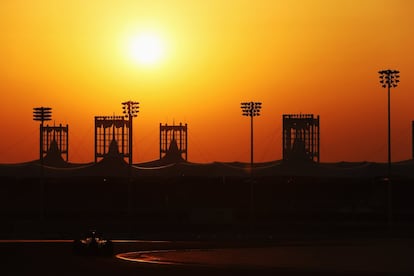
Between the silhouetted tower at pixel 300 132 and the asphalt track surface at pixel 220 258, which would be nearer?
the asphalt track surface at pixel 220 258

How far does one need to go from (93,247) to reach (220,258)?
973 centimetres

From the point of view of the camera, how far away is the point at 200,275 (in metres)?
50.7

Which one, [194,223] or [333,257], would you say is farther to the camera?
[194,223]

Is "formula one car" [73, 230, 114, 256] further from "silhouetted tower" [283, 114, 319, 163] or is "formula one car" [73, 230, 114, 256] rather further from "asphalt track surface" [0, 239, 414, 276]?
"silhouetted tower" [283, 114, 319, 163]

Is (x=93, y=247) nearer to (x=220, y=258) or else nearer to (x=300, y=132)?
(x=220, y=258)

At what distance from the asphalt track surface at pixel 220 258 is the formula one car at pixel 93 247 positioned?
807mm

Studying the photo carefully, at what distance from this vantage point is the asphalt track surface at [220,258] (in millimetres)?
54188

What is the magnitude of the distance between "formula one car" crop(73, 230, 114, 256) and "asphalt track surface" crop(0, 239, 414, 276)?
807 mm

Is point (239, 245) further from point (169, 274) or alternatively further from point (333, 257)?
point (169, 274)

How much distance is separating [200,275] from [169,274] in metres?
1.75

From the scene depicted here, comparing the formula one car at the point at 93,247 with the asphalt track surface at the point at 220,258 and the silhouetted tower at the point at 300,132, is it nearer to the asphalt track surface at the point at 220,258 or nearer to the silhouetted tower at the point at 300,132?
the asphalt track surface at the point at 220,258

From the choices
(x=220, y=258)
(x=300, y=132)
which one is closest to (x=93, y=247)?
(x=220, y=258)

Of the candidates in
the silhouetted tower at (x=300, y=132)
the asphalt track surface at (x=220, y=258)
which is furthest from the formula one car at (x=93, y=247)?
the silhouetted tower at (x=300, y=132)

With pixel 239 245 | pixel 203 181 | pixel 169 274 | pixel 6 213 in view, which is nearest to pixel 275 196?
pixel 203 181
